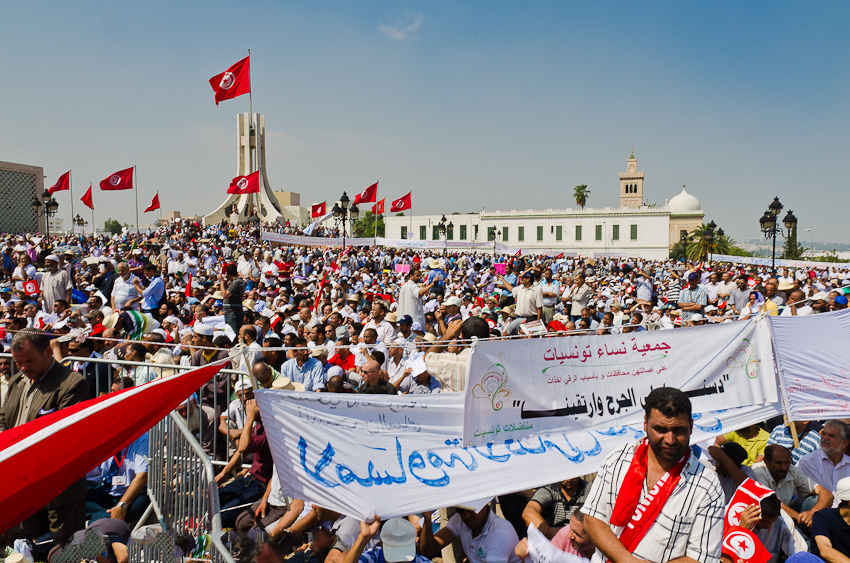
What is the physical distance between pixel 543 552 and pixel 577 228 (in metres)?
76.4

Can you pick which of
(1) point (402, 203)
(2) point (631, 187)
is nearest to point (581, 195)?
(2) point (631, 187)

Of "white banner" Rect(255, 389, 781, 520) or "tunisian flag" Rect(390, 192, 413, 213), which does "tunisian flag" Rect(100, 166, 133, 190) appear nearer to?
"tunisian flag" Rect(390, 192, 413, 213)

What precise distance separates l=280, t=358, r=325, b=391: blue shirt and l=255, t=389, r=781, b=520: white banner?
126 inches

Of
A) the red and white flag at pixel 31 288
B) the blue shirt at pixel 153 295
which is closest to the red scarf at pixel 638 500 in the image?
→ the blue shirt at pixel 153 295

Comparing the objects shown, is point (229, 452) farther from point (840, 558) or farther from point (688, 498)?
point (840, 558)

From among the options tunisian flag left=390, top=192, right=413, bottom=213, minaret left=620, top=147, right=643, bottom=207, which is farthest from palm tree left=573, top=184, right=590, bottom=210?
tunisian flag left=390, top=192, right=413, bottom=213

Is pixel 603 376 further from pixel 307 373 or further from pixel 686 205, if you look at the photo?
pixel 686 205

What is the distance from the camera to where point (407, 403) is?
401 cm

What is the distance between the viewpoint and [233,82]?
74.1 ft

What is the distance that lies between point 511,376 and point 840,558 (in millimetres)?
2328

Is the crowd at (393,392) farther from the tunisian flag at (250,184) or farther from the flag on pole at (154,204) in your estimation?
the flag on pole at (154,204)

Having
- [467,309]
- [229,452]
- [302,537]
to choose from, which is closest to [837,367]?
[302,537]

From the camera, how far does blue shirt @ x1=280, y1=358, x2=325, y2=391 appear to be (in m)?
7.02

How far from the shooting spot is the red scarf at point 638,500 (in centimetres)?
260
